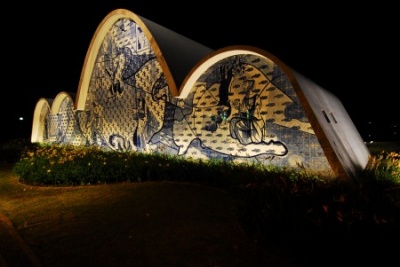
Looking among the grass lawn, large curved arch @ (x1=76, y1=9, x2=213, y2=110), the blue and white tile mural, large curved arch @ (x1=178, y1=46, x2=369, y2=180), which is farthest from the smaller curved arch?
large curved arch @ (x1=178, y1=46, x2=369, y2=180)

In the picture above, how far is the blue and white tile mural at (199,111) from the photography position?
8.02 meters

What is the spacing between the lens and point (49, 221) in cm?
548

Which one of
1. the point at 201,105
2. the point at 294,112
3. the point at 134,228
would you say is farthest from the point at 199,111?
the point at 134,228

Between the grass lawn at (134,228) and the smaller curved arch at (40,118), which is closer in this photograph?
the grass lawn at (134,228)

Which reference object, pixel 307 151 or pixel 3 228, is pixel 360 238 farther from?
pixel 3 228

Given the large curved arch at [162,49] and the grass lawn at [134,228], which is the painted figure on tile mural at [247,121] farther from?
the large curved arch at [162,49]

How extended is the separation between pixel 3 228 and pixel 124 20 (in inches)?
417

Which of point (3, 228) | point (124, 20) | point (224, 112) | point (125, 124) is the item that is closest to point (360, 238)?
point (3, 228)

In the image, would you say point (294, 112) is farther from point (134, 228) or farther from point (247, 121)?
point (134, 228)

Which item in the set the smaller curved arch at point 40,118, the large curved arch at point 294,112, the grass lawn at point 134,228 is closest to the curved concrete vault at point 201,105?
the large curved arch at point 294,112

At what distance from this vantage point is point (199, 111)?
10.1 meters

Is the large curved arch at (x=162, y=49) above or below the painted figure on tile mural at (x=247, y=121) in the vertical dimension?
above

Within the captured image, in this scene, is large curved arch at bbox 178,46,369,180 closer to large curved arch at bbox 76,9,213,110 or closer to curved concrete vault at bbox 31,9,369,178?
curved concrete vault at bbox 31,9,369,178

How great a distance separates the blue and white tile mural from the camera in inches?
316
